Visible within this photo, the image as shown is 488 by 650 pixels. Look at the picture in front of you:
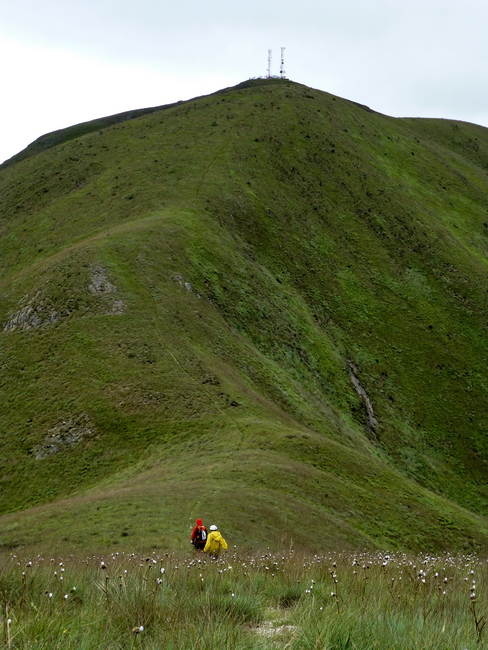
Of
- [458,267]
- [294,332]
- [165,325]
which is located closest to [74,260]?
[165,325]

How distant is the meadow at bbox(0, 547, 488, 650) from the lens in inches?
195

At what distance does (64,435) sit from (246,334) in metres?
22.3

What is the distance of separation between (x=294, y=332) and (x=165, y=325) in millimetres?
18151

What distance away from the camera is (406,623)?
5473 mm

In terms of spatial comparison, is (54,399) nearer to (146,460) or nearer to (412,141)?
(146,460)

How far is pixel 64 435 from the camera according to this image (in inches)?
1422

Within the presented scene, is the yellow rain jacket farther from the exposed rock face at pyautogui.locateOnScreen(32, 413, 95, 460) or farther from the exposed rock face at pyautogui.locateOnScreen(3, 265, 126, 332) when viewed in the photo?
the exposed rock face at pyautogui.locateOnScreen(3, 265, 126, 332)

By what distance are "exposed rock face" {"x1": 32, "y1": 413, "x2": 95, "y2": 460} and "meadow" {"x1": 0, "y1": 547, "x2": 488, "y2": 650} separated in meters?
29.1

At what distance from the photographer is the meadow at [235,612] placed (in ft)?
16.2

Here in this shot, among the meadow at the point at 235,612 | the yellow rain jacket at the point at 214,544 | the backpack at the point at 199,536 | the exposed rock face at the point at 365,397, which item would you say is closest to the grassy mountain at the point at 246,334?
the exposed rock face at the point at 365,397

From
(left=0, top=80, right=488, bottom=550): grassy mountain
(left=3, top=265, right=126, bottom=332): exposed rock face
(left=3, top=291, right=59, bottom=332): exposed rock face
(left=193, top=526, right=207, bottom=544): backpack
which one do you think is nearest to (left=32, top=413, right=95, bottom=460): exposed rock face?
(left=0, top=80, right=488, bottom=550): grassy mountain

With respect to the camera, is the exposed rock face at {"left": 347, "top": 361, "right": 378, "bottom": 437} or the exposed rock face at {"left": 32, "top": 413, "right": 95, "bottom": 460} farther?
the exposed rock face at {"left": 347, "top": 361, "right": 378, "bottom": 437}

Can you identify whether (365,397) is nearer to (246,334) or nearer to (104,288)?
(246,334)

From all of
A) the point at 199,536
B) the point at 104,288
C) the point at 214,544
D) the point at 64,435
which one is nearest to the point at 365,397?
the point at 104,288
